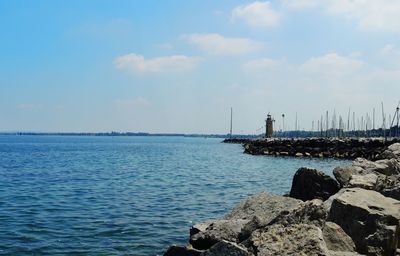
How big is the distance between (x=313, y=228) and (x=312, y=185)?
246 inches

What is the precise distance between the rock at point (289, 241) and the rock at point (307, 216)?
568mm

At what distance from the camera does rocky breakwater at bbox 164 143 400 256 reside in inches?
233

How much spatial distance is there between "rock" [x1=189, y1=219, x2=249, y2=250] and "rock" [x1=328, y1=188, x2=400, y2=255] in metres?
1.59

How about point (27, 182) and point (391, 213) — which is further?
point (27, 182)

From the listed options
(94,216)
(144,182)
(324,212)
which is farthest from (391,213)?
(144,182)

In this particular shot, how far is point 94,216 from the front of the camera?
15.6 metres

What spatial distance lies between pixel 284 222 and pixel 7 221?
1040 centimetres

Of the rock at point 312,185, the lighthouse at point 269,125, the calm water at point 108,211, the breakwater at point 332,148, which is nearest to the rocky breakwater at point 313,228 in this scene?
the rock at point 312,185

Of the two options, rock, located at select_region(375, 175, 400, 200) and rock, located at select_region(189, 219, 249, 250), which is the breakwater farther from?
rock, located at select_region(189, 219, 249, 250)

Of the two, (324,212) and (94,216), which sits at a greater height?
(324,212)

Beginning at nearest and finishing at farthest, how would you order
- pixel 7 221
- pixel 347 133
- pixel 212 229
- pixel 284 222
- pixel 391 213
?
pixel 284 222
pixel 391 213
pixel 212 229
pixel 7 221
pixel 347 133

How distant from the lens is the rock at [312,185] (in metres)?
11.9

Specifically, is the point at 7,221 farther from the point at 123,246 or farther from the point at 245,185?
the point at 245,185

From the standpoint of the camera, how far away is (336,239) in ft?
22.6
